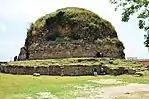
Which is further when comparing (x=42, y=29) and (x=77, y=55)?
(x=42, y=29)

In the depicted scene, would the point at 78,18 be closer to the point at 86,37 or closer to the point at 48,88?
the point at 86,37

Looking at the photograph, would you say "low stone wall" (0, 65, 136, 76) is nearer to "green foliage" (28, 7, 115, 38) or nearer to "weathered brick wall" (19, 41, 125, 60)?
"weathered brick wall" (19, 41, 125, 60)

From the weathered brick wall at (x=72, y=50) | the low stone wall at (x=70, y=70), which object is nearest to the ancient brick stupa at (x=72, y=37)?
the weathered brick wall at (x=72, y=50)

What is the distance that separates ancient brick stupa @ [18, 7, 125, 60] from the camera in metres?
56.4

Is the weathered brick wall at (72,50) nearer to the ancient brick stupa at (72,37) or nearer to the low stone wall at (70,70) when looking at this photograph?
the ancient brick stupa at (72,37)

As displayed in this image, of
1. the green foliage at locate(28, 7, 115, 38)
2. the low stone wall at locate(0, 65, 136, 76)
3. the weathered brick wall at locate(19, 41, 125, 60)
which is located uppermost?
the green foliage at locate(28, 7, 115, 38)

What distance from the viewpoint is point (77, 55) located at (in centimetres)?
5594

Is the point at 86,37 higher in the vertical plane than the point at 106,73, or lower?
higher

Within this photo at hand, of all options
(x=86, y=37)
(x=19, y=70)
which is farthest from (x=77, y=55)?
(x=19, y=70)

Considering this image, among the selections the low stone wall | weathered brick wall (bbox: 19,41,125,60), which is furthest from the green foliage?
the low stone wall

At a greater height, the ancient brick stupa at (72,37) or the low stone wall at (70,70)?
the ancient brick stupa at (72,37)

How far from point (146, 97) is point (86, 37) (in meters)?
37.2

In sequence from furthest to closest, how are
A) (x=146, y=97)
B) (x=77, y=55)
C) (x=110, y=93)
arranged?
(x=77, y=55) < (x=110, y=93) < (x=146, y=97)

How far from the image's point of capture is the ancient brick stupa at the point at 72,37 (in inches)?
2221
